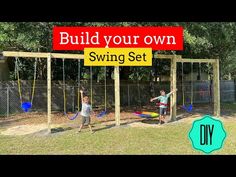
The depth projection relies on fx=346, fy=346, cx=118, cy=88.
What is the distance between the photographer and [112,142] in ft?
32.8

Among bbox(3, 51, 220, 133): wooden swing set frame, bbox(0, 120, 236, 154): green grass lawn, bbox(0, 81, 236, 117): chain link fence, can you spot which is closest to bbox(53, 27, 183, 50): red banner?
bbox(3, 51, 220, 133): wooden swing set frame

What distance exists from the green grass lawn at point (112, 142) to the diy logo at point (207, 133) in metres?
3.15

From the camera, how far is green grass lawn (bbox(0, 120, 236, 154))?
8.98 metres

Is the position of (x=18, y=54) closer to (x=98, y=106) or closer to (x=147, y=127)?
(x=147, y=127)

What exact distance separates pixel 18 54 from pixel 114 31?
3.42 metres

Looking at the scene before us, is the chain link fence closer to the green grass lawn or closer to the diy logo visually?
the green grass lawn

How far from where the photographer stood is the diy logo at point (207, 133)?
18.2ft

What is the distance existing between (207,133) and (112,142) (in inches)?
187

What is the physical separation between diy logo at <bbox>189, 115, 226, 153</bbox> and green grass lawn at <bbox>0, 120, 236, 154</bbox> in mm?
3152

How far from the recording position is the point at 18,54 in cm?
1134

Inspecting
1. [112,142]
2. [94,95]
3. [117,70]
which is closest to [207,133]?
[112,142]

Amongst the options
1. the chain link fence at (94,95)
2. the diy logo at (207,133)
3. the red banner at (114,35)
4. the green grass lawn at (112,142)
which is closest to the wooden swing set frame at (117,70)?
the red banner at (114,35)

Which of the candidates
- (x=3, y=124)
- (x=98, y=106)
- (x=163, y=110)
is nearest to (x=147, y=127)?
(x=163, y=110)

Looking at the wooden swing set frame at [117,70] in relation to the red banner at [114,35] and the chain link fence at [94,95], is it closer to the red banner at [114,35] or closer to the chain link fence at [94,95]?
the red banner at [114,35]
